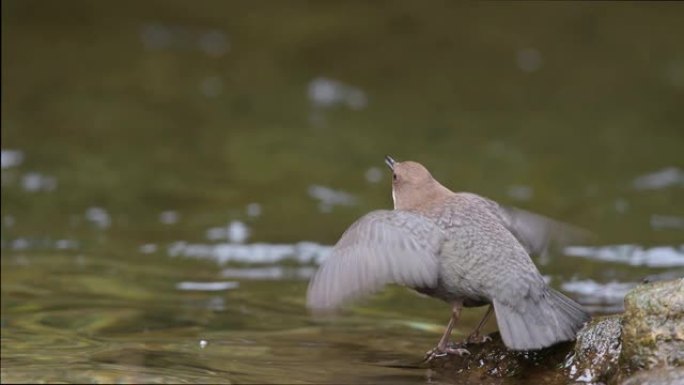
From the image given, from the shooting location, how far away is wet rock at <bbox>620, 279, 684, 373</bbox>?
363 cm

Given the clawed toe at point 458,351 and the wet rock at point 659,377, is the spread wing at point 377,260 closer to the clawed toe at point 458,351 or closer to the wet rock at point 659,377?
the clawed toe at point 458,351

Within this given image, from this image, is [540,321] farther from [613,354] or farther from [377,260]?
[377,260]

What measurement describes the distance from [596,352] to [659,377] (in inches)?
13.5

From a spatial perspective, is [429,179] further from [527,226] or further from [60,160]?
[60,160]

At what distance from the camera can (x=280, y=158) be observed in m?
9.34

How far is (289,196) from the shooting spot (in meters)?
8.49

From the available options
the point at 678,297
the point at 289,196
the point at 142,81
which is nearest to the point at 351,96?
the point at 142,81

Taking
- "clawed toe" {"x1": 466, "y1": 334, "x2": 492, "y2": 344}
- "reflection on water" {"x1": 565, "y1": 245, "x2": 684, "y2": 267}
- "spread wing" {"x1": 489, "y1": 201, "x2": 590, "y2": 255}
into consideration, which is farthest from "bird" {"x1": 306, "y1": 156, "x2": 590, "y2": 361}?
"reflection on water" {"x1": 565, "y1": 245, "x2": 684, "y2": 267}

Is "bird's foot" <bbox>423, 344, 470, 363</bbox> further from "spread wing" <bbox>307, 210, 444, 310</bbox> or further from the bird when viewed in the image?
"spread wing" <bbox>307, 210, 444, 310</bbox>

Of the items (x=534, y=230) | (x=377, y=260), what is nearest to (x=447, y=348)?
(x=377, y=260)

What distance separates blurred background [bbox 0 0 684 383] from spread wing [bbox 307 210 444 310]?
0.45m

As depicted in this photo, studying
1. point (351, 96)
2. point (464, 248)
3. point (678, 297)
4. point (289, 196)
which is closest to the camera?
point (678, 297)

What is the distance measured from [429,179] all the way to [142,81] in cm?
691

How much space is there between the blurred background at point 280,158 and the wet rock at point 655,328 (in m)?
0.87
